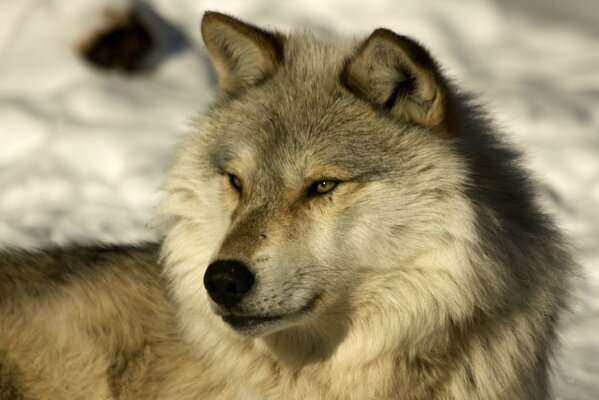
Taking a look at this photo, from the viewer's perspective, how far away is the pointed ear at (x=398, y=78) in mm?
3486

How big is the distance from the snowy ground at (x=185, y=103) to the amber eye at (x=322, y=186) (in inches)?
88.0

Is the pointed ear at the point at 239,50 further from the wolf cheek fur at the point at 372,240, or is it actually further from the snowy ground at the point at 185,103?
the snowy ground at the point at 185,103

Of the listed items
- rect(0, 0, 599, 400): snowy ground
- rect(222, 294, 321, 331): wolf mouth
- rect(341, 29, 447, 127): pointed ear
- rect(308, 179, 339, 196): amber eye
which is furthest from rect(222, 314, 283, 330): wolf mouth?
rect(0, 0, 599, 400): snowy ground

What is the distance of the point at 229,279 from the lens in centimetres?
324

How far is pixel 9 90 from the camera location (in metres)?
7.59

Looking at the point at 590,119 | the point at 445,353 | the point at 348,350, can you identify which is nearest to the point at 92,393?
the point at 348,350

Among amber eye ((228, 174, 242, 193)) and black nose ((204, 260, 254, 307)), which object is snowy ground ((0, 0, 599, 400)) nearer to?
amber eye ((228, 174, 242, 193))

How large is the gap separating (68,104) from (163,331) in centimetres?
365

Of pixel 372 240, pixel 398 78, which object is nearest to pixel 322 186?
pixel 372 240

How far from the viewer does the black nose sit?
3244 mm

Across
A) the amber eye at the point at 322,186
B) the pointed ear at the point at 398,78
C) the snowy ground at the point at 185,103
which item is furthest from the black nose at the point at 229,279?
the snowy ground at the point at 185,103

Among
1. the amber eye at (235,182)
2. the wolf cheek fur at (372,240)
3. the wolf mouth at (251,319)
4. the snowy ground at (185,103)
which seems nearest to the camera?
the wolf mouth at (251,319)

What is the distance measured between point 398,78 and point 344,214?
59 centimetres

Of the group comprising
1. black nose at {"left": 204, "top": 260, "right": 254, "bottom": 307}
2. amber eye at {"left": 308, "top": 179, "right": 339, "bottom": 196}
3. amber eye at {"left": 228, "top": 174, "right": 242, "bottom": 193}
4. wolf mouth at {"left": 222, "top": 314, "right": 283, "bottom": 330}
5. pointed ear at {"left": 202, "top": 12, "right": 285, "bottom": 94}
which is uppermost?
pointed ear at {"left": 202, "top": 12, "right": 285, "bottom": 94}
